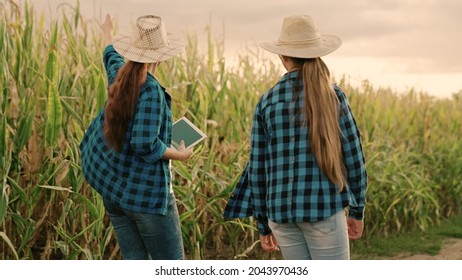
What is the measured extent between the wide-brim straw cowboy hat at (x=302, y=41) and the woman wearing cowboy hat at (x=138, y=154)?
0.47 meters

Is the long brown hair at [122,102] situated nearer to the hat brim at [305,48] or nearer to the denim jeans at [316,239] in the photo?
the hat brim at [305,48]

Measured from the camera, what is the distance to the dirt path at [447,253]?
5.97 meters

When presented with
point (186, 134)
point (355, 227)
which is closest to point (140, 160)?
point (186, 134)

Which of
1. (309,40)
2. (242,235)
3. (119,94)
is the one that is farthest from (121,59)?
(242,235)

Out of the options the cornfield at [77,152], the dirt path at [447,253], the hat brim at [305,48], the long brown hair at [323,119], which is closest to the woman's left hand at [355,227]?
the long brown hair at [323,119]

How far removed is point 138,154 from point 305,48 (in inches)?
28.9

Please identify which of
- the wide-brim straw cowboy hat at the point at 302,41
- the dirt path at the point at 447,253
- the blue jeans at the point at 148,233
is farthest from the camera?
the dirt path at the point at 447,253

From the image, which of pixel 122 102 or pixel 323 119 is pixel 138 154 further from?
pixel 323 119

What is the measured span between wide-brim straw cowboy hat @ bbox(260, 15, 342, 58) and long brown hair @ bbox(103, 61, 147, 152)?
19.5 inches

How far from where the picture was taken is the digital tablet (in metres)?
2.96

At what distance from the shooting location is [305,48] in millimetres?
2605

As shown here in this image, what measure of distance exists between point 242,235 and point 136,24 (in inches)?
94.5

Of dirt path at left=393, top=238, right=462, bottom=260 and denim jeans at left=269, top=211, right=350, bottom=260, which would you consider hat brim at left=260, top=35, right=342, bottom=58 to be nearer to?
denim jeans at left=269, top=211, right=350, bottom=260

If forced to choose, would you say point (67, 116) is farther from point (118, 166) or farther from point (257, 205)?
point (257, 205)
